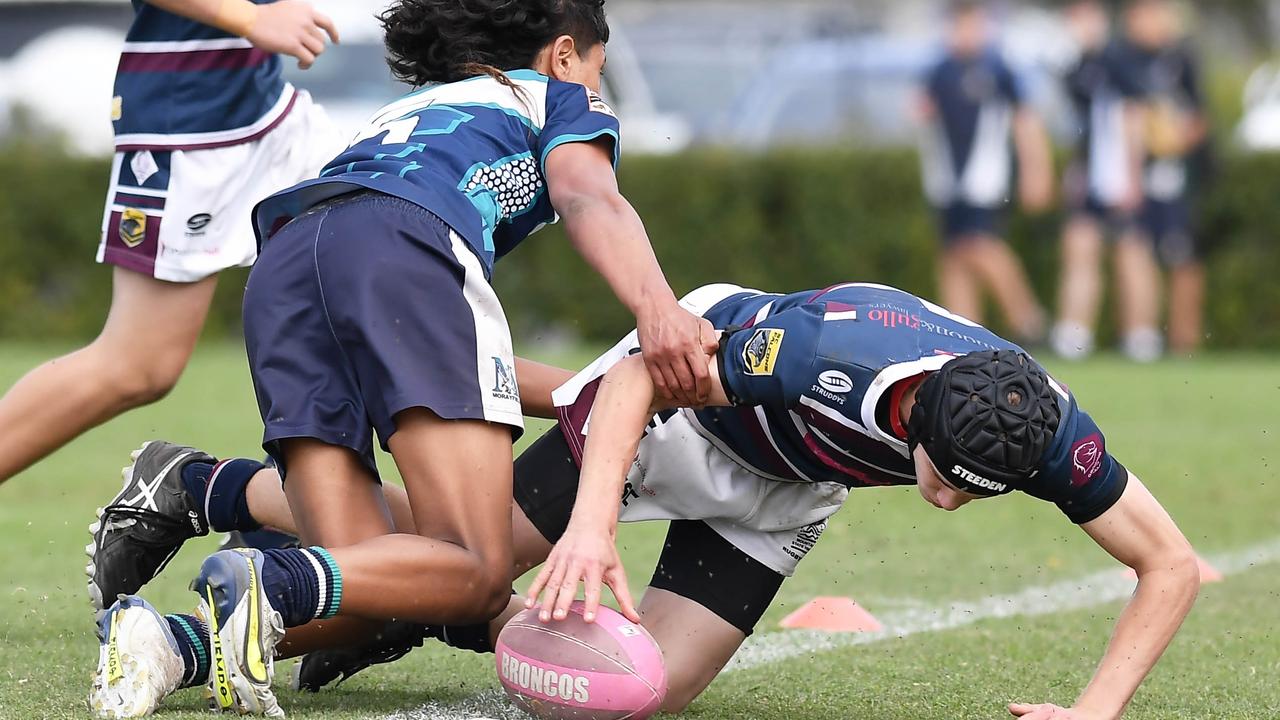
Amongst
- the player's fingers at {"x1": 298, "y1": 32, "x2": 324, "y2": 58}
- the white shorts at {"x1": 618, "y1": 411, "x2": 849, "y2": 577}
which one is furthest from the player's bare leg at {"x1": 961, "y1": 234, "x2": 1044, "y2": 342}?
the white shorts at {"x1": 618, "y1": 411, "x2": 849, "y2": 577}

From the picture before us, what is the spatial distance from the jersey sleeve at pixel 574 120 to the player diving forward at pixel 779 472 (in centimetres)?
Result: 46

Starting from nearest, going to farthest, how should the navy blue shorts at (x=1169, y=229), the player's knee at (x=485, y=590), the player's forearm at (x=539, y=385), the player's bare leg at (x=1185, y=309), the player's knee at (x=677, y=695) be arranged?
the player's knee at (x=485, y=590) < the player's knee at (x=677, y=695) < the player's forearm at (x=539, y=385) < the navy blue shorts at (x=1169, y=229) < the player's bare leg at (x=1185, y=309)

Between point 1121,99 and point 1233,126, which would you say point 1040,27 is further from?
point 1121,99

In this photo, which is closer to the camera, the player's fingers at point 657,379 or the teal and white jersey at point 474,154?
the player's fingers at point 657,379

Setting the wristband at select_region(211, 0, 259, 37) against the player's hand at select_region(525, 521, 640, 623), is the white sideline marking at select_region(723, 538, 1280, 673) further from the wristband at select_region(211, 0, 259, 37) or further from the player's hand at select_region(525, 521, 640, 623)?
the wristband at select_region(211, 0, 259, 37)

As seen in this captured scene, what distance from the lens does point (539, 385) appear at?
448 cm

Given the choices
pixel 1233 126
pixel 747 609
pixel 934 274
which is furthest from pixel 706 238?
pixel 747 609

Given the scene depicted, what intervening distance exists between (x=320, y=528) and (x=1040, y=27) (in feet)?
88.4

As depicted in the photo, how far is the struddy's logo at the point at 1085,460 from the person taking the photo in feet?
11.1

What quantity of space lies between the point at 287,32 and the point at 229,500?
1370 millimetres

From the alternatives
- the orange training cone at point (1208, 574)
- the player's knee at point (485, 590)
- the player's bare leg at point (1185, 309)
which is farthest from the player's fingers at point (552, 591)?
the player's bare leg at point (1185, 309)

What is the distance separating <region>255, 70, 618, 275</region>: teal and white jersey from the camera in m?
3.90

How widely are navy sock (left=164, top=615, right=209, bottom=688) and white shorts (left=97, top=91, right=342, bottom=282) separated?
1559 millimetres

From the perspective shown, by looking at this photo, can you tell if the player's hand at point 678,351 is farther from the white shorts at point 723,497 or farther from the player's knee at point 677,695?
the player's knee at point 677,695
